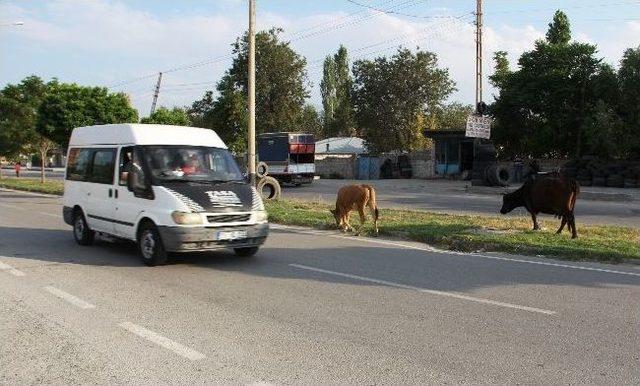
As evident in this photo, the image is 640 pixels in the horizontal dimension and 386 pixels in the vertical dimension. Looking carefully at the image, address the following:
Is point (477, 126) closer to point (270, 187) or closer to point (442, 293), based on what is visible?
point (270, 187)

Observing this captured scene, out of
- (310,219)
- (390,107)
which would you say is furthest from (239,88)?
(310,219)

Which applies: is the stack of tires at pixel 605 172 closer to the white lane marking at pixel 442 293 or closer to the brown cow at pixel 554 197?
the brown cow at pixel 554 197

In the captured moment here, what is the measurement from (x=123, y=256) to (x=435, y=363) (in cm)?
707

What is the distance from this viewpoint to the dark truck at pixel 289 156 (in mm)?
35281

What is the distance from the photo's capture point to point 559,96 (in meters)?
34.8

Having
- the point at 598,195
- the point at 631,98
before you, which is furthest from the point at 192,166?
the point at 631,98

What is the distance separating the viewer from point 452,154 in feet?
142

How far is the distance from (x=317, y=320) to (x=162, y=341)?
5.19 feet

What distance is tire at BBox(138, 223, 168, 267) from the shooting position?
9.54 metres

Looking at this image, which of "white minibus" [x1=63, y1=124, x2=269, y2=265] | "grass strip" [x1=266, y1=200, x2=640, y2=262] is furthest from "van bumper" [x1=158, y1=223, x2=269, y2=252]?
"grass strip" [x1=266, y1=200, x2=640, y2=262]

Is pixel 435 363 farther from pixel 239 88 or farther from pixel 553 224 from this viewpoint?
pixel 239 88

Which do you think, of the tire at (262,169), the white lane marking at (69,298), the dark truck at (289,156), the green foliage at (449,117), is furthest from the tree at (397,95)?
the white lane marking at (69,298)

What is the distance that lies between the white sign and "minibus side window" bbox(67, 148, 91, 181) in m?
17.8

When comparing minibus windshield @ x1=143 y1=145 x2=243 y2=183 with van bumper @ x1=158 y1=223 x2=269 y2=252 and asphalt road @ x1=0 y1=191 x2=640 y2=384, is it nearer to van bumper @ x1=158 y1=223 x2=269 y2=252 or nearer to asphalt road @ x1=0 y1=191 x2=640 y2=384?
van bumper @ x1=158 y1=223 x2=269 y2=252
